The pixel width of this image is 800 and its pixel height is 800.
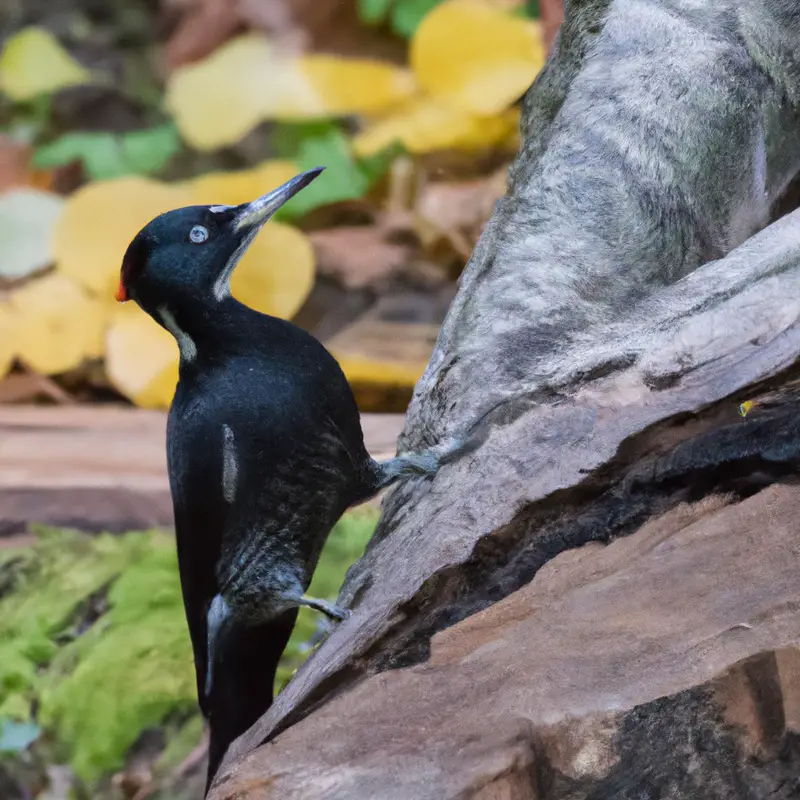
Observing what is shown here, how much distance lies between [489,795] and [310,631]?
0.84 meters

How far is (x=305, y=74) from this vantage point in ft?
10.2

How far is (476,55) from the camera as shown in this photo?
2.76 m

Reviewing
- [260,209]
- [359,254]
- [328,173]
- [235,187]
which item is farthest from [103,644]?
[328,173]

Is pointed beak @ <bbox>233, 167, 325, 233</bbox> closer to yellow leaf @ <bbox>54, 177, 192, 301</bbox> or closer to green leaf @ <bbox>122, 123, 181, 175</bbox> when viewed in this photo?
yellow leaf @ <bbox>54, 177, 192, 301</bbox>

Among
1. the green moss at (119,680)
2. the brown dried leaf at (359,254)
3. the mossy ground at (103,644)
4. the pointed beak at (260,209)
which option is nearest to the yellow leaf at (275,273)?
the brown dried leaf at (359,254)

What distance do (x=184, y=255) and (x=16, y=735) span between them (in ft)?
2.66

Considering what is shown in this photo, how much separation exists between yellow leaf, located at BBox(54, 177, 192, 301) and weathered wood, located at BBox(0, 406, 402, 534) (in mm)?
360

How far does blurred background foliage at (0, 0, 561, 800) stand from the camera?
1.48 m

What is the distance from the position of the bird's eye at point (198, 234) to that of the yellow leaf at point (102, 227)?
123 centimetres

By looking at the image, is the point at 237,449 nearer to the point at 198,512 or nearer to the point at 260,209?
the point at 198,512

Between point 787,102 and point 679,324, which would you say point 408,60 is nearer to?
point 787,102

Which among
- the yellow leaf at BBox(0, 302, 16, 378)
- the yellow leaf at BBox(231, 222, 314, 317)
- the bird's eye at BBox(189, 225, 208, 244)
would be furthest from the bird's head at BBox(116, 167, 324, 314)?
the yellow leaf at BBox(0, 302, 16, 378)

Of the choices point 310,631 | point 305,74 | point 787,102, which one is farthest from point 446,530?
point 305,74

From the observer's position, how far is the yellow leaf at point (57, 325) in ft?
7.99
